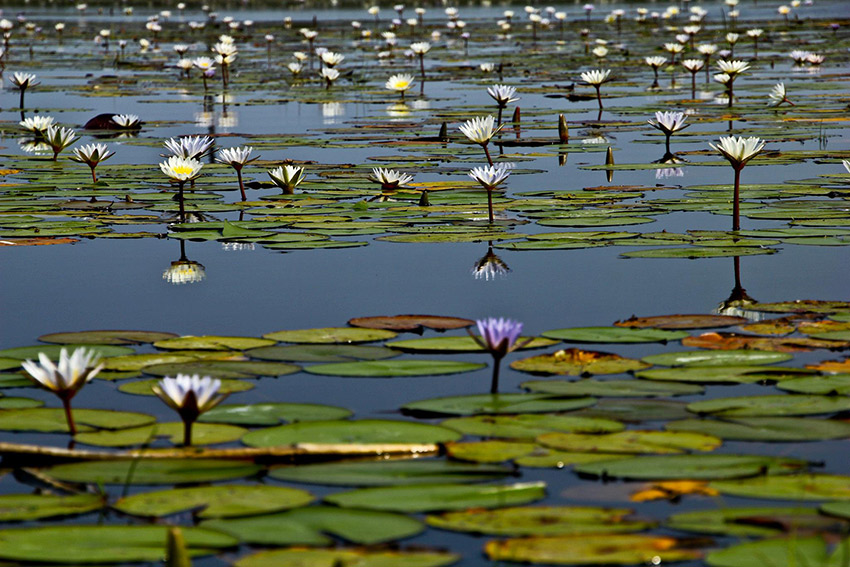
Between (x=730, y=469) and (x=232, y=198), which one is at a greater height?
(x=232, y=198)

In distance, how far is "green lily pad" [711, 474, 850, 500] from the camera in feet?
7.32

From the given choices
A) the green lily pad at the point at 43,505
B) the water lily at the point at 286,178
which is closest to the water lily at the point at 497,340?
the green lily pad at the point at 43,505

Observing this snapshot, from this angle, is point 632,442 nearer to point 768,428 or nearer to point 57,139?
point 768,428

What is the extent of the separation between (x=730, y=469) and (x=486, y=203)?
3.66 metres

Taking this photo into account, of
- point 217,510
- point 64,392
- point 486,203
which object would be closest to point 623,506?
point 217,510

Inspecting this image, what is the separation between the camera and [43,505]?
228 cm

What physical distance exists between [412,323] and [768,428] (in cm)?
131

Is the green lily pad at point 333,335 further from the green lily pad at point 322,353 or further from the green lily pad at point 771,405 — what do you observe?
the green lily pad at point 771,405

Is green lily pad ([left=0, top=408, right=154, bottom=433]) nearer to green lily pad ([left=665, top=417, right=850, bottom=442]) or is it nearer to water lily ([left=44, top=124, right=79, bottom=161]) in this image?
green lily pad ([left=665, top=417, right=850, bottom=442])

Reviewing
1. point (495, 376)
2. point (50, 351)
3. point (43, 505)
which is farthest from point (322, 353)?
point (43, 505)

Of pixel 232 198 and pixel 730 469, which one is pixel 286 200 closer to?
pixel 232 198

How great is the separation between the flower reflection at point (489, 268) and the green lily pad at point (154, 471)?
2.08 meters

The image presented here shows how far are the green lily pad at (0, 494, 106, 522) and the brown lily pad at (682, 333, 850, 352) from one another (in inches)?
67.8

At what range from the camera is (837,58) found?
59.4ft
